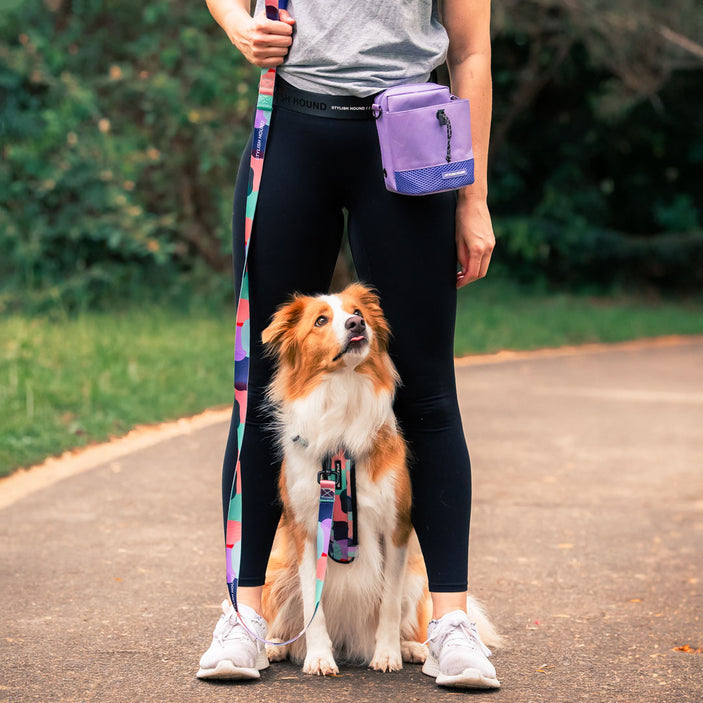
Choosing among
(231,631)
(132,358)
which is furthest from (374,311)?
(132,358)

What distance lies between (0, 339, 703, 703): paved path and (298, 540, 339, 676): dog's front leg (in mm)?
47

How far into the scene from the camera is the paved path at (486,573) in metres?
3.03

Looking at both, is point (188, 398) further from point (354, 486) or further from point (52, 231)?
point (52, 231)

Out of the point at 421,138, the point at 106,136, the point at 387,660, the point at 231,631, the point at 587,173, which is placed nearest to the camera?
the point at 421,138

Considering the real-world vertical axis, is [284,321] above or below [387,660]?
above

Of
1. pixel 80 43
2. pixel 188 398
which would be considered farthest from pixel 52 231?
pixel 188 398

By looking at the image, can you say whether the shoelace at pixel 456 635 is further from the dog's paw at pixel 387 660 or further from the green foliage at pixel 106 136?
the green foliage at pixel 106 136

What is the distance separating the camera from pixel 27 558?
436 centimetres

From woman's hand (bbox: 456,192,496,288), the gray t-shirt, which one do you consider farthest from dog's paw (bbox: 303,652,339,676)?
the gray t-shirt

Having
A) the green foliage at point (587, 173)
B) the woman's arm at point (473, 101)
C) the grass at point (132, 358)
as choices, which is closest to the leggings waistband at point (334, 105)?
the woman's arm at point (473, 101)

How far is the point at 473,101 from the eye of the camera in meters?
3.05

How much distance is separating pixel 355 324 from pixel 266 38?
79 centimetres

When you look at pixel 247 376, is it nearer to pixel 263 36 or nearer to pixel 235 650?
pixel 235 650

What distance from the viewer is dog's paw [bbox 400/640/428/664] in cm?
321
